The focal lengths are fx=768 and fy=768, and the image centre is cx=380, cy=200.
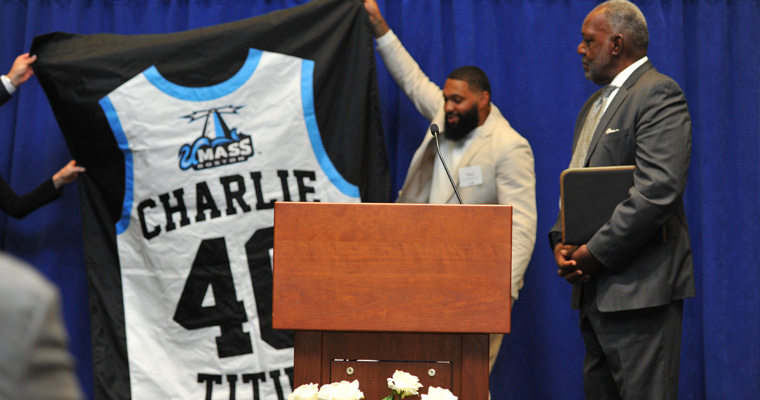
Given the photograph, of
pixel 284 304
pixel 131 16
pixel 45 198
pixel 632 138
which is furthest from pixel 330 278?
pixel 131 16

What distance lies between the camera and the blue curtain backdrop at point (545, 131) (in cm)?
430

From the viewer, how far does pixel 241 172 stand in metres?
4.02

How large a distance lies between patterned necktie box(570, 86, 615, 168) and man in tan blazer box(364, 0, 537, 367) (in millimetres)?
738

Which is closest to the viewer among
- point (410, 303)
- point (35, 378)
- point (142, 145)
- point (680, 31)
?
point (35, 378)

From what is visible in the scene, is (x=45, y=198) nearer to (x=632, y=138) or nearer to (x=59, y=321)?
(x=632, y=138)

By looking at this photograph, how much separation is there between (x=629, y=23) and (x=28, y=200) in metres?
3.12

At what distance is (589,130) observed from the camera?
3.15m

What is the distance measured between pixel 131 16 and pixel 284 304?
2969 millimetres

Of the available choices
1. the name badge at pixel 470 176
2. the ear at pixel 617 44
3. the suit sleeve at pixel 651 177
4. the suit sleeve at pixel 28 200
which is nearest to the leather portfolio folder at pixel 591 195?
the suit sleeve at pixel 651 177

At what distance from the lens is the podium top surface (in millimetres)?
2104

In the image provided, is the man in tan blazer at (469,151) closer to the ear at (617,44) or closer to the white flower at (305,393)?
the ear at (617,44)

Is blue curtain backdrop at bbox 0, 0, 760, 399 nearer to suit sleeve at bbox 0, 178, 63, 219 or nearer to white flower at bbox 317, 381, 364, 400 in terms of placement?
suit sleeve at bbox 0, 178, 63, 219

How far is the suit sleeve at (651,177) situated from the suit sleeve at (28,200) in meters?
2.82

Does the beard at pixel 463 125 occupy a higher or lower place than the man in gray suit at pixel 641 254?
higher
